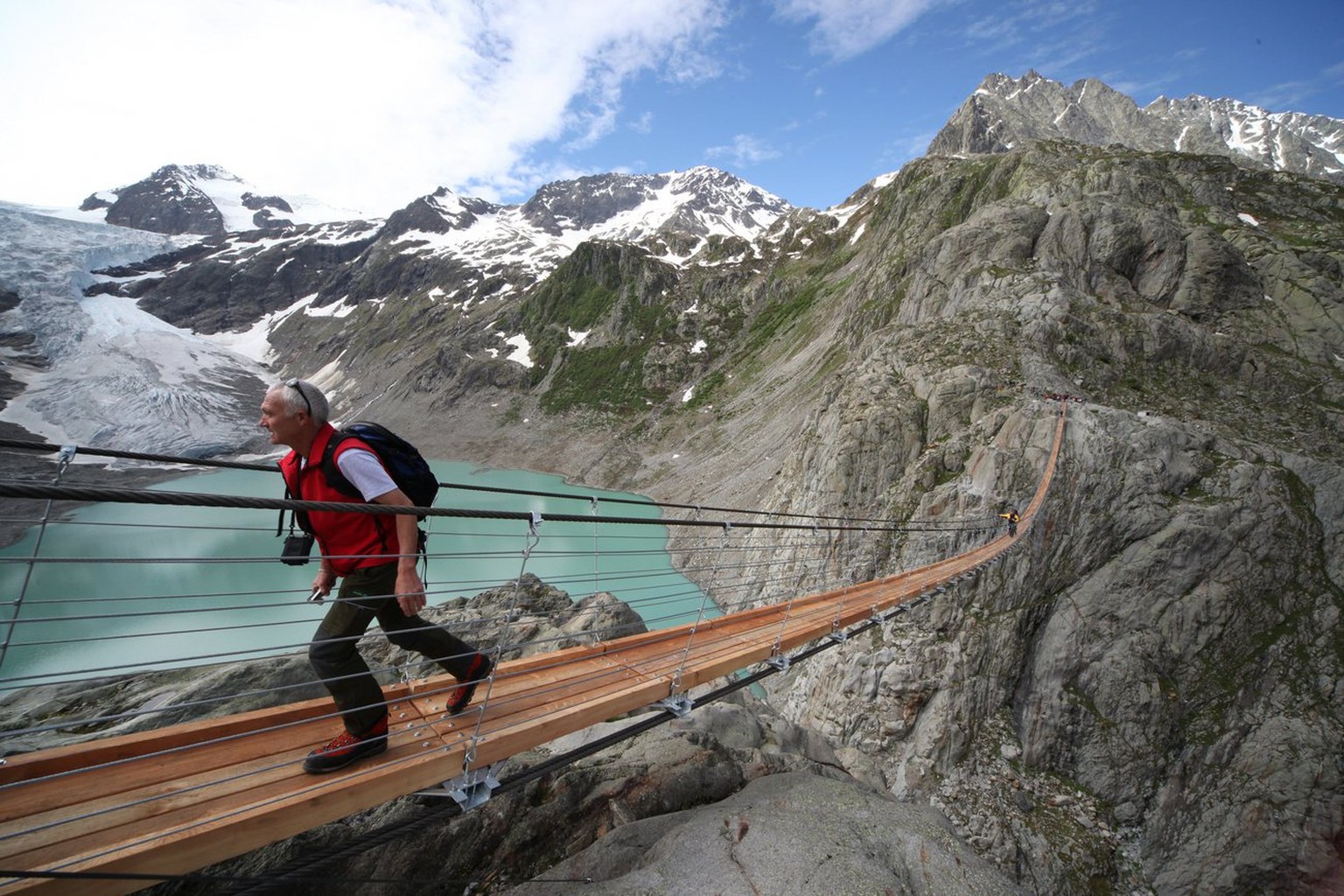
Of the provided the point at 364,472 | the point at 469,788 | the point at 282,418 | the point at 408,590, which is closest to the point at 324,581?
the point at 408,590

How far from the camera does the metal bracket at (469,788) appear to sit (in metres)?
3.41

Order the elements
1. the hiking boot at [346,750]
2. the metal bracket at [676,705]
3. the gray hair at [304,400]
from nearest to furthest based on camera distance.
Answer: the hiking boot at [346,750] → the gray hair at [304,400] → the metal bracket at [676,705]

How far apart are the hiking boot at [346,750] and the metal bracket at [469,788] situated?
1.26ft

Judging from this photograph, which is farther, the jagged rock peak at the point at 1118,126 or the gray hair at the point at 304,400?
the jagged rock peak at the point at 1118,126

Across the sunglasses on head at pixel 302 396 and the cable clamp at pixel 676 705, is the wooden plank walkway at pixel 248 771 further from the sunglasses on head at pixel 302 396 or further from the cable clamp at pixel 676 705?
the sunglasses on head at pixel 302 396

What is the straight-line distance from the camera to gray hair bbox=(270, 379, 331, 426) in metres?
3.26

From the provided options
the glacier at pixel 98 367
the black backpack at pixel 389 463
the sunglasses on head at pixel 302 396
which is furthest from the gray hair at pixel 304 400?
the glacier at pixel 98 367

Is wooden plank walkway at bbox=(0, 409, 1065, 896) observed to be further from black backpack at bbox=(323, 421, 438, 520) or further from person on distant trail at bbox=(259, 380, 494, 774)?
black backpack at bbox=(323, 421, 438, 520)

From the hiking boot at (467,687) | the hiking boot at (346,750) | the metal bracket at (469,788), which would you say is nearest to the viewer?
the hiking boot at (346,750)

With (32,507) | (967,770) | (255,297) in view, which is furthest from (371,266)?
(967,770)

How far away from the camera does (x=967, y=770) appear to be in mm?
11992

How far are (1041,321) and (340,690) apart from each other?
21.7 m

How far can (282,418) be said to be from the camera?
323 centimetres

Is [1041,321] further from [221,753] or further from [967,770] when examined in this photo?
[221,753]
